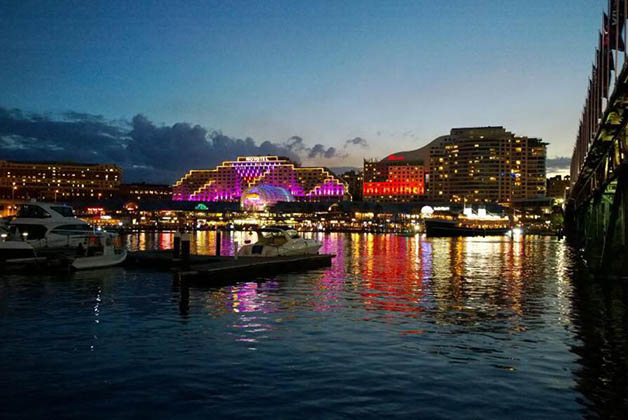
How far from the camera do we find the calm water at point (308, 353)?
37.8ft

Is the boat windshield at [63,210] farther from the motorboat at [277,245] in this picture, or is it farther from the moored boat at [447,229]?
the moored boat at [447,229]

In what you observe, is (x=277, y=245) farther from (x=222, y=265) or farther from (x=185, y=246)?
(x=222, y=265)

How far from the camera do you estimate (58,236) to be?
44875 mm

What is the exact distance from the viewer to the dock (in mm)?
31016

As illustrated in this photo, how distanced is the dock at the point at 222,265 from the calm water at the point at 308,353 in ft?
7.15

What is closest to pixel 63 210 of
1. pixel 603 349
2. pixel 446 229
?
pixel 603 349

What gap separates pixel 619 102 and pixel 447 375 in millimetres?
18289

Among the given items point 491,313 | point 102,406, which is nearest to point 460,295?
point 491,313

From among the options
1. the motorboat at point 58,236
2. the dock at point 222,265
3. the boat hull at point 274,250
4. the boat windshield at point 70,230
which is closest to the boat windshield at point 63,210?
the motorboat at point 58,236

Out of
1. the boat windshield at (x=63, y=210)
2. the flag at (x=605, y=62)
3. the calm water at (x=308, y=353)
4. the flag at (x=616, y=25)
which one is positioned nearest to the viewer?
the calm water at (x=308, y=353)

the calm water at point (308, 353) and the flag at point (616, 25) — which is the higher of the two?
the flag at point (616, 25)

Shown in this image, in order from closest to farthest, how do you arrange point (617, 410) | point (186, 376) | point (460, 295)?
point (617, 410) < point (186, 376) < point (460, 295)

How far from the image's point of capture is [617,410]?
36.6ft

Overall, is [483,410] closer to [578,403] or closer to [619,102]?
[578,403]
